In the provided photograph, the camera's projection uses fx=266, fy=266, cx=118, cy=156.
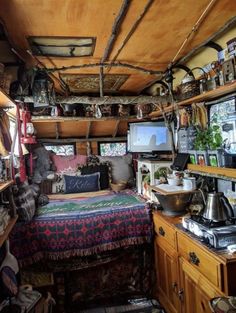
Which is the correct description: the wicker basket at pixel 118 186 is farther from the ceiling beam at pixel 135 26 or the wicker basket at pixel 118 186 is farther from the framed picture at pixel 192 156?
the ceiling beam at pixel 135 26

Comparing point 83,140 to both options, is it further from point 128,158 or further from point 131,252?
point 131,252

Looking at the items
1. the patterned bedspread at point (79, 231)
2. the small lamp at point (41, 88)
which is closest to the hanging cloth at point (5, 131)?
the small lamp at point (41, 88)

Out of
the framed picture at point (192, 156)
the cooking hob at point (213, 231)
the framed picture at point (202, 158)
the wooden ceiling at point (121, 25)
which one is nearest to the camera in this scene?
the wooden ceiling at point (121, 25)

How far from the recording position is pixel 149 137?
3379 mm

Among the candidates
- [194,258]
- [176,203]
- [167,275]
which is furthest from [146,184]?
[194,258]

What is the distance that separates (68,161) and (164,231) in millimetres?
1730

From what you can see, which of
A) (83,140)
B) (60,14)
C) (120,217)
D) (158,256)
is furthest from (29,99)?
(158,256)

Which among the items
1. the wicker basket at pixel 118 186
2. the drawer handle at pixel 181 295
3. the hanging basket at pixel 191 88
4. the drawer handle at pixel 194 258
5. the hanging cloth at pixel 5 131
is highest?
the hanging basket at pixel 191 88

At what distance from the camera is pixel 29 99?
2297 mm

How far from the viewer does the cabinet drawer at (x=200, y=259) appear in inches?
57.7

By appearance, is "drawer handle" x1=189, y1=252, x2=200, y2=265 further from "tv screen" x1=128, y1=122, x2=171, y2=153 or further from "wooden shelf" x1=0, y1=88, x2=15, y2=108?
"tv screen" x1=128, y1=122, x2=171, y2=153

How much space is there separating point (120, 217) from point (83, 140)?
5.39 feet

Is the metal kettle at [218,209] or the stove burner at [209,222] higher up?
the metal kettle at [218,209]

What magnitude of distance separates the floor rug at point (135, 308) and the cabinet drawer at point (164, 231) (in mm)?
667
